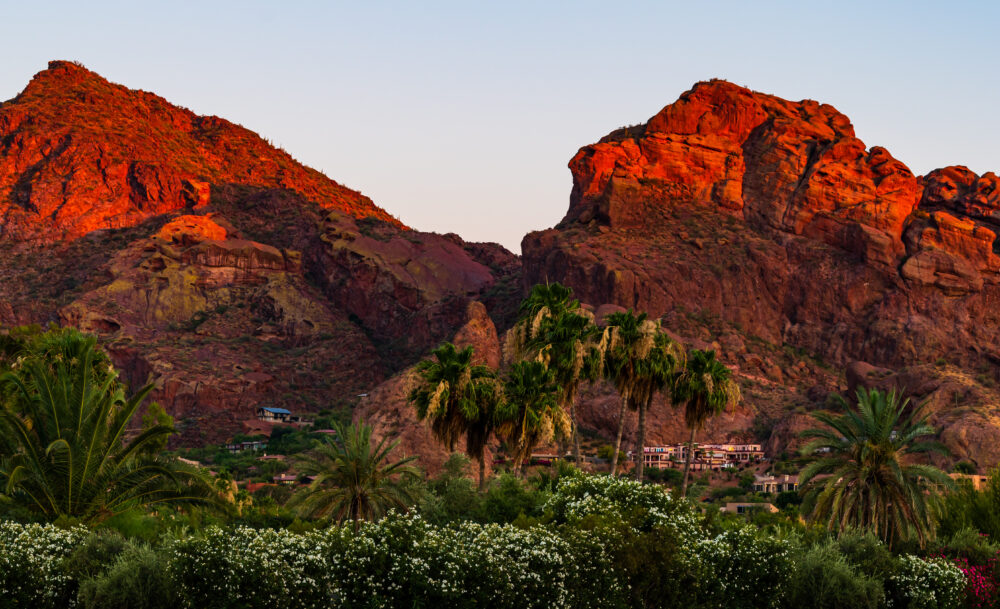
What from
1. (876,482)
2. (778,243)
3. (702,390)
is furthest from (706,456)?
(876,482)

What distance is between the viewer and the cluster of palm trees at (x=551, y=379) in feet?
152

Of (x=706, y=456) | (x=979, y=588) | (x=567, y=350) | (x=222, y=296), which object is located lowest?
(x=979, y=588)

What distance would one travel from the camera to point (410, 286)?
180125 mm

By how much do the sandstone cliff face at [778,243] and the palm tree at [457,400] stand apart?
83750 mm

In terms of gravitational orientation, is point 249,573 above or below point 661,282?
below

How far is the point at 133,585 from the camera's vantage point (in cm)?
2959

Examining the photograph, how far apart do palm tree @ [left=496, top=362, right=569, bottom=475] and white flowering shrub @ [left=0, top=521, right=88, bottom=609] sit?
19.5 metres

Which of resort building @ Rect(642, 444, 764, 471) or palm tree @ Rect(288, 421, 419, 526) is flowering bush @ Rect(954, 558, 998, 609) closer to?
palm tree @ Rect(288, 421, 419, 526)

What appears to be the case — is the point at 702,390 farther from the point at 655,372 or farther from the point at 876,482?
the point at 876,482

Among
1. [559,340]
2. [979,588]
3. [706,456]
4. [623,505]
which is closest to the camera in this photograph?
[623,505]

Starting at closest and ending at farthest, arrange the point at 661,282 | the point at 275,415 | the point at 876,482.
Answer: the point at 876,482 → the point at 661,282 → the point at 275,415

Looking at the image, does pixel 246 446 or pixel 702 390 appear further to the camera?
pixel 246 446

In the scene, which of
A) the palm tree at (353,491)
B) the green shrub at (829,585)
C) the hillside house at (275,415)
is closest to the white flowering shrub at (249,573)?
the palm tree at (353,491)

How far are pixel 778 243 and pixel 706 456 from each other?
5590cm
